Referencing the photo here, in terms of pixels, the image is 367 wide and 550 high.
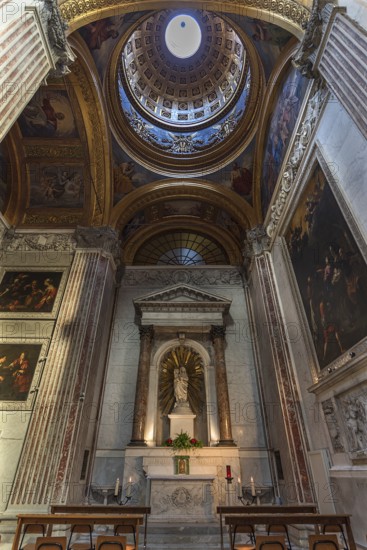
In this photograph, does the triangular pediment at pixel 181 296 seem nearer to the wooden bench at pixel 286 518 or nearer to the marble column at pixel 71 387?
the marble column at pixel 71 387

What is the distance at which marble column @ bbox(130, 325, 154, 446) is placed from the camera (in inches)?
360

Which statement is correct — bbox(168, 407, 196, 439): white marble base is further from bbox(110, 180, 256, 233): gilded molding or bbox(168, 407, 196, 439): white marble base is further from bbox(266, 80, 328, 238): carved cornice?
bbox(110, 180, 256, 233): gilded molding

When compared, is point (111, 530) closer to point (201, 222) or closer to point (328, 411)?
point (328, 411)

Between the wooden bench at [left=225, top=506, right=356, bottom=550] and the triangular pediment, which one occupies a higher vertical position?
the triangular pediment

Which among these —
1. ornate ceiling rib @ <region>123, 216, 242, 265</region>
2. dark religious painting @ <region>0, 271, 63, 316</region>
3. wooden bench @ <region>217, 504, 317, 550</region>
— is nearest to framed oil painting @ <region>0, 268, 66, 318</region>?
dark religious painting @ <region>0, 271, 63, 316</region>

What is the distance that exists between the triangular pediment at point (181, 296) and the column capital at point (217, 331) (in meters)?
0.86

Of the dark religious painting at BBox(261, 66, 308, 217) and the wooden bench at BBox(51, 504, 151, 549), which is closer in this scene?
the wooden bench at BBox(51, 504, 151, 549)

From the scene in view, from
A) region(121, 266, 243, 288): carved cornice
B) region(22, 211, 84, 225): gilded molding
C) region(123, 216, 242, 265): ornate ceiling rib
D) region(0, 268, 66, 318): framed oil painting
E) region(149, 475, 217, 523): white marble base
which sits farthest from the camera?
region(123, 216, 242, 265): ornate ceiling rib

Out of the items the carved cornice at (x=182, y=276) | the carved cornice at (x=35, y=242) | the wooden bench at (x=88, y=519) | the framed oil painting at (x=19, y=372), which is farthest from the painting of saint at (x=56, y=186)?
the wooden bench at (x=88, y=519)

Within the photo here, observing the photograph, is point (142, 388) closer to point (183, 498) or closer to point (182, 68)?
point (183, 498)

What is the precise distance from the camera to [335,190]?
6.13 meters

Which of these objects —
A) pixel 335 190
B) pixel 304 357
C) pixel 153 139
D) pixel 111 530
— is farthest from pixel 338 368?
pixel 153 139

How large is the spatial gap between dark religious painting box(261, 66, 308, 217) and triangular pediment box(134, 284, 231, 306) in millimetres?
3635

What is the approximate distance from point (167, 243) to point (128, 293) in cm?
326
